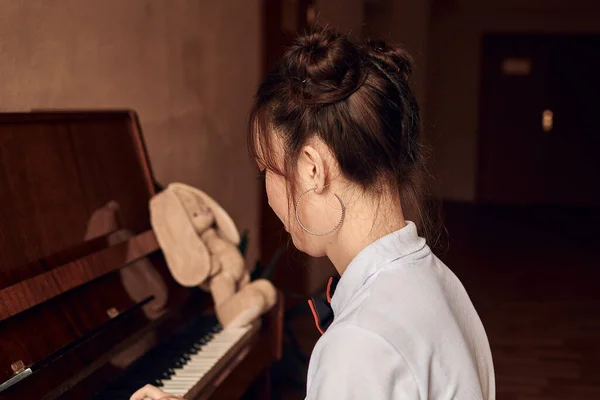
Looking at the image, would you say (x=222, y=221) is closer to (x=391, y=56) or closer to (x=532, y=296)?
(x=391, y=56)

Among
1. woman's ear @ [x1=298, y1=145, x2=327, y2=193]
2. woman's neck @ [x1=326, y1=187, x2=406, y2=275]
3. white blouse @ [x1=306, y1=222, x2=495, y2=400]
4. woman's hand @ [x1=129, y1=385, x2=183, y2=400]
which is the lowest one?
woman's hand @ [x1=129, y1=385, x2=183, y2=400]

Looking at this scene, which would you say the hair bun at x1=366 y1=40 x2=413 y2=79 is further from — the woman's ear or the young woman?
the woman's ear

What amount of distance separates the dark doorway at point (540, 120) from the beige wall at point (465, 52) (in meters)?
0.14

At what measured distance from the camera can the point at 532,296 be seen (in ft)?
20.0

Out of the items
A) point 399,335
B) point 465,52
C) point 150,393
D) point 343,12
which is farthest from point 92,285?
point 465,52

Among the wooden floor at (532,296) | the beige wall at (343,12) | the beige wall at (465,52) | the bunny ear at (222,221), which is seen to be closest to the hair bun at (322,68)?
the bunny ear at (222,221)

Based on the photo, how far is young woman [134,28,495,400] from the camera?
0.89 meters

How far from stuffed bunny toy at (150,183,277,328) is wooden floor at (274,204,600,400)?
0.85 metres

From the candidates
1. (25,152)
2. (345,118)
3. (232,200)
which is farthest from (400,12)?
(345,118)

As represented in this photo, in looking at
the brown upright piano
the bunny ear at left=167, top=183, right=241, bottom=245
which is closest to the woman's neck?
the brown upright piano

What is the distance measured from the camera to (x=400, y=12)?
8305 millimetres

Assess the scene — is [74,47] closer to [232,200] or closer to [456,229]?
[232,200]

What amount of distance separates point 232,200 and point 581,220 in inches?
269

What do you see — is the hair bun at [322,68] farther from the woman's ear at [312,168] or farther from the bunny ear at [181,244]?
the bunny ear at [181,244]
